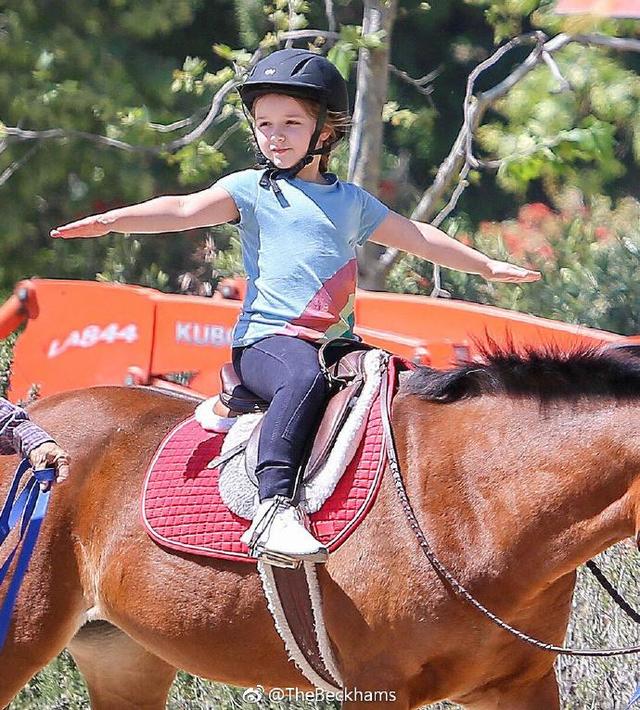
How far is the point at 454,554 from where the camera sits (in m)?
3.10

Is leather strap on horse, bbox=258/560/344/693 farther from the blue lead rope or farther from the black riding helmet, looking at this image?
the black riding helmet

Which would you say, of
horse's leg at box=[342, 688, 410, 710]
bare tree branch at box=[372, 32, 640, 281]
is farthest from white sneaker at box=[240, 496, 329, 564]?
bare tree branch at box=[372, 32, 640, 281]

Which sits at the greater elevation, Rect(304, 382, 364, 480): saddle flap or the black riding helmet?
the black riding helmet

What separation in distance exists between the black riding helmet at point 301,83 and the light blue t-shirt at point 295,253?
0.26ft

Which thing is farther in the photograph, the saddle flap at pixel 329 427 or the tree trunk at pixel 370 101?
the tree trunk at pixel 370 101

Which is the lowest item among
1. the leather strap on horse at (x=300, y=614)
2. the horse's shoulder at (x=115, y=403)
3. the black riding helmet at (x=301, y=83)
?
the leather strap on horse at (x=300, y=614)

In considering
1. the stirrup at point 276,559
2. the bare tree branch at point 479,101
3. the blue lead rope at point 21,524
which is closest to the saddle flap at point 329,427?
the stirrup at point 276,559

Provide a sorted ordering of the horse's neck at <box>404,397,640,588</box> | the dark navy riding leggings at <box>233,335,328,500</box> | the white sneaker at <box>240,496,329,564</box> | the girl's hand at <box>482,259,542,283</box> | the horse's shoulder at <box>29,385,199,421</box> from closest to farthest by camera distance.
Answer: the horse's neck at <box>404,397,640,588</box> → the white sneaker at <box>240,496,329,564</box> → the dark navy riding leggings at <box>233,335,328,500</box> → the girl's hand at <box>482,259,542,283</box> → the horse's shoulder at <box>29,385,199,421</box>

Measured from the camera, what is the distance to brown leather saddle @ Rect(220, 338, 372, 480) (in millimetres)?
3227

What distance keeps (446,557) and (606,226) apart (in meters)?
8.74

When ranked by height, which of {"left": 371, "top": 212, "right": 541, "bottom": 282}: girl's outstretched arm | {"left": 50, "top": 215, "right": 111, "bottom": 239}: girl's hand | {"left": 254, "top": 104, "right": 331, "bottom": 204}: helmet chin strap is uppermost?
{"left": 254, "top": 104, "right": 331, "bottom": 204}: helmet chin strap

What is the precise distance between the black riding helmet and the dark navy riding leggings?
485mm

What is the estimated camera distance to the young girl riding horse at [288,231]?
3.22m

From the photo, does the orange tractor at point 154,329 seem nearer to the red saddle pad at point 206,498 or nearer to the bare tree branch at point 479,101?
the bare tree branch at point 479,101
